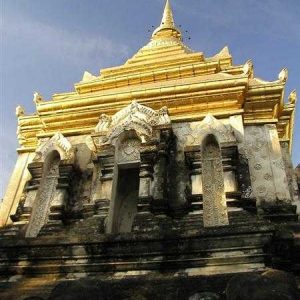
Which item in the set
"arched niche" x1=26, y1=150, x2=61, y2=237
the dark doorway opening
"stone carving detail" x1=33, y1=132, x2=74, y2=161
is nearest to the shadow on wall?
"arched niche" x1=26, y1=150, x2=61, y2=237

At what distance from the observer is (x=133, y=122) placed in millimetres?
8836

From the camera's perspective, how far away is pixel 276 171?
812 centimetres

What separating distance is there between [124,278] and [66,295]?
36.6 inches

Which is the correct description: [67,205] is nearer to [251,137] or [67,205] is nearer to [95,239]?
[95,239]

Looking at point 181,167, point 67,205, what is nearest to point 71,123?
point 67,205

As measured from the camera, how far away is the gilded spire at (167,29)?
18544 millimetres

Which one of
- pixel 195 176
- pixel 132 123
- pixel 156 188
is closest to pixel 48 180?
pixel 132 123

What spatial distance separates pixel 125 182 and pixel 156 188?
2219mm

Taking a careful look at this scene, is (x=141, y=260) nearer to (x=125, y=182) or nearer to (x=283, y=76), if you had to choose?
(x=125, y=182)

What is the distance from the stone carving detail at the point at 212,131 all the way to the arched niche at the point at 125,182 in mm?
1200

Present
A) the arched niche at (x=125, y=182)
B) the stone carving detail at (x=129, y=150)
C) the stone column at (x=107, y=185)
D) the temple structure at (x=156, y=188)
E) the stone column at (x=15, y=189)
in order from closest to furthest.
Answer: the temple structure at (x=156, y=188) < the stone column at (x=107, y=185) < the arched niche at (x=125, y=182) < the stone carving detail at (x=129, y=150) < the stone column at (x=15, y=189)

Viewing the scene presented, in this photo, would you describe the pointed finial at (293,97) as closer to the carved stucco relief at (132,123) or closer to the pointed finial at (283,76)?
the pointed finial at (283,76)

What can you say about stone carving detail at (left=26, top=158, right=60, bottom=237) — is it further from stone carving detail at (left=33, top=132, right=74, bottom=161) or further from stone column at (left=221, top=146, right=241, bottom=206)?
stone column at (left=221, top=146, right=241, bottom=206)

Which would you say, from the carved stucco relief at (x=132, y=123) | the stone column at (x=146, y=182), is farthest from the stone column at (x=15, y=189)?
the stone column at (x=146, y=182)
